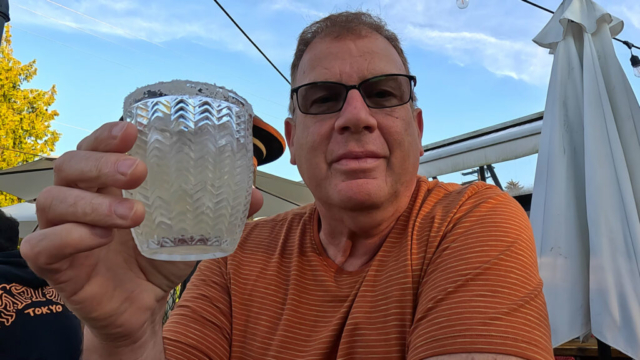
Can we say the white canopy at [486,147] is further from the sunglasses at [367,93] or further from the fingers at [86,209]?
the fingers at [86,209]

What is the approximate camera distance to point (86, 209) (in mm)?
737

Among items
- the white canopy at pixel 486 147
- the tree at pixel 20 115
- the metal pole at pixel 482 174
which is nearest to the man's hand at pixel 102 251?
the white canopy at pixel 486 147

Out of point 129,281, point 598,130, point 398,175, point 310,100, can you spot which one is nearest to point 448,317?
point 398,175

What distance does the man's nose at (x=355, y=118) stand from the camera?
141 cm

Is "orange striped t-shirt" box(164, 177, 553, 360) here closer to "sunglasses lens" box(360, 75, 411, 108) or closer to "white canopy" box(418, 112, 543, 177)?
"sunglasses lens" box(360, 75, 411, 108)

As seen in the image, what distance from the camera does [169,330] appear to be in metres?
1.39

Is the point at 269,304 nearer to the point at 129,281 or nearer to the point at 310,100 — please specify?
the point at 129,281

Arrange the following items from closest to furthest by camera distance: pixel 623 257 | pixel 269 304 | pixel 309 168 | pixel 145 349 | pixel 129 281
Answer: pixel 129 281, pixel 145 349, pixel 269 304, pixel 309 168, pixel 623 257

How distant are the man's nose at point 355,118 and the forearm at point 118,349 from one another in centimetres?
84

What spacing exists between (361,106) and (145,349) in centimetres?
97

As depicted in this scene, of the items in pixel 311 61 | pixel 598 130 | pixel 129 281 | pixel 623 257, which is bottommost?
pixel 129 281

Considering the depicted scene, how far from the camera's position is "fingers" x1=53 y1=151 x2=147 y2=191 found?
2.31 ft

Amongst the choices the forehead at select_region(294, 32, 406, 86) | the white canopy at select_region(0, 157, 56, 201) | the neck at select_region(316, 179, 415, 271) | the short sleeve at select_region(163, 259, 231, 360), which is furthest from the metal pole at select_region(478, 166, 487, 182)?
the white canopy at select_region(0, 157, 56, 201)

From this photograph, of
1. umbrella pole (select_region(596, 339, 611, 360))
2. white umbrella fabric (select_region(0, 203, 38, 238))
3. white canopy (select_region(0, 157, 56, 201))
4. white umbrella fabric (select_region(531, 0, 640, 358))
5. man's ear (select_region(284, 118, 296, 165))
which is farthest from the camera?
white umbrella fabric (select_region(0, 203, 38, 238))
